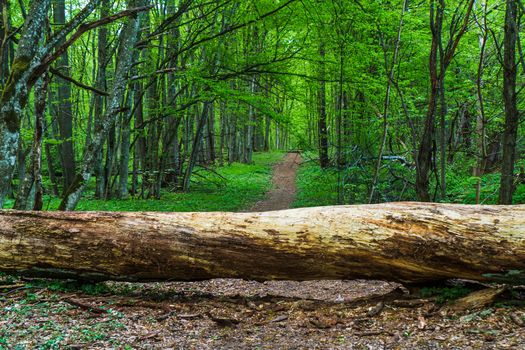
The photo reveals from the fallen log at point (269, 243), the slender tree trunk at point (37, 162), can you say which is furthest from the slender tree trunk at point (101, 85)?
the fallen log at point (269, 243)

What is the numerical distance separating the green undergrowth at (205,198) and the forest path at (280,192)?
1.19 ft

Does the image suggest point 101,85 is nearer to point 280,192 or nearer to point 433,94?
point 280,192

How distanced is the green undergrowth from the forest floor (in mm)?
5180

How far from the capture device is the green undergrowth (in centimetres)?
1247

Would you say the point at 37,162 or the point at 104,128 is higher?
the point at 104,128

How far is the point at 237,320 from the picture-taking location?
439 centimetres

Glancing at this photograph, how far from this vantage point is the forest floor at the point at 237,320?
12.0ft

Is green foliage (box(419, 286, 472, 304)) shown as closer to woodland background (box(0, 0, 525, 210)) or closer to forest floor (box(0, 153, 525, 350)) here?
forest floor (box(0, 153, 525, 350))

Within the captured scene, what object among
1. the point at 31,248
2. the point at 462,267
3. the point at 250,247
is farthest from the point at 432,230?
the point at 31,248

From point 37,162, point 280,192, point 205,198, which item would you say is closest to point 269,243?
point 37,162

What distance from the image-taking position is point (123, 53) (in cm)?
892

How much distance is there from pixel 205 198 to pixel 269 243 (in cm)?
1023

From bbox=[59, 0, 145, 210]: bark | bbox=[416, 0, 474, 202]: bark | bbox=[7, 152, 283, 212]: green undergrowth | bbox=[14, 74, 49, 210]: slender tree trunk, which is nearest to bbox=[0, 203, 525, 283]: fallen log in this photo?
bbox=[14, 74, 49, 210]: slender tree trunk

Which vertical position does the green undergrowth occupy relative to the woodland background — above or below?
below
